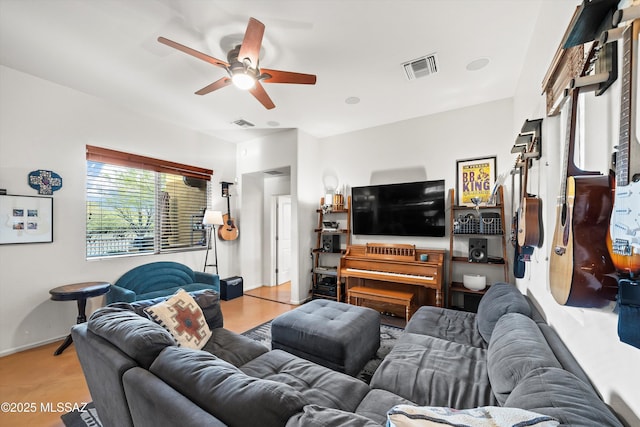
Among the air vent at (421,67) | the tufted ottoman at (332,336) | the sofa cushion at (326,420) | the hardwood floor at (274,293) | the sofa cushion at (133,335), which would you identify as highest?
the air vent at (421,67)

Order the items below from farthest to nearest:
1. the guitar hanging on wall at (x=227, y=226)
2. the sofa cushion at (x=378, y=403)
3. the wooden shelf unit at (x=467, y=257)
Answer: the guitar hanging on wall at (x=227, y=226)
the wooden shelf unit at (x=467, y=257)
the sofa cushion at (x=378, y=403)

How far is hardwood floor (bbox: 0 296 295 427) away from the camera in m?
1.75

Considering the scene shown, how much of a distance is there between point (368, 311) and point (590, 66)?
2.22 m

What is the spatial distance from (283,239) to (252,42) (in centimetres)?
419

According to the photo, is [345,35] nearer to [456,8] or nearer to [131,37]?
[456,8]

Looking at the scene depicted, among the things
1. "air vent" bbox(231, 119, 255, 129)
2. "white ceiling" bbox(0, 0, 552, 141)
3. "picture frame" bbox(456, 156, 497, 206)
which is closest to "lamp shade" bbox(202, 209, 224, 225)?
"air vent" bbox(231, 119, 255, 129)

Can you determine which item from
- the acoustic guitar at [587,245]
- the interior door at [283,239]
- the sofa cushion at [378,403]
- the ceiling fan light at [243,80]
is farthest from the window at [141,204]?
the acoustic guitar at [587,245]

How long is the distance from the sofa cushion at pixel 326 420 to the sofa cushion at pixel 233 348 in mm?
1088

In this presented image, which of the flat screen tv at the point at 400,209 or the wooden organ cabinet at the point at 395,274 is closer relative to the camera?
the wooden organ cabinet at the point at 395,274

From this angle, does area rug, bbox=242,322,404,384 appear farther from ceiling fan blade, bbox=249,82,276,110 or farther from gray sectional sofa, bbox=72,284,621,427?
ceiling fan blade, bbox=249,82,276,110

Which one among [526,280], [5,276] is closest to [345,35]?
[526,280]

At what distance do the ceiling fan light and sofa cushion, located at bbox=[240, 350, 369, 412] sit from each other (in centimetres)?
209

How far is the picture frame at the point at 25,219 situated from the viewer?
255cm

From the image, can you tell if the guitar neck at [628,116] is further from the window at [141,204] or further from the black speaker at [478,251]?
the window at [141,204]
